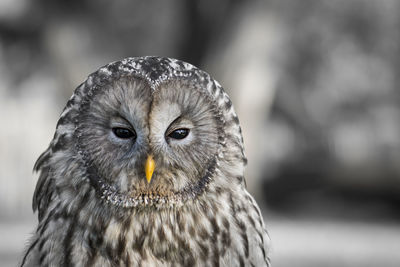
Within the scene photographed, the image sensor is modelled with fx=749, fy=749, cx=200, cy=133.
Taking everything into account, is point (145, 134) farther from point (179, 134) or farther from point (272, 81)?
point (272, 81)

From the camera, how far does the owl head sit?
2.28 m

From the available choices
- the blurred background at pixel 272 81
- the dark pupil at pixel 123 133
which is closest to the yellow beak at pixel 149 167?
the dark pupil at pixel 123 133

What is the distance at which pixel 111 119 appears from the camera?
231 centimetres

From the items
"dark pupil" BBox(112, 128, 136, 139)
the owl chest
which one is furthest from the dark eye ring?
the owl chest

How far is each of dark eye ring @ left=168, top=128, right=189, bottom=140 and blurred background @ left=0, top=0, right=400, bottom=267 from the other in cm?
683

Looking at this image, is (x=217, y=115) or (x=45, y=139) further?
(x=45, y=139)

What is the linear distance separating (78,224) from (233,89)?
7.52 meters

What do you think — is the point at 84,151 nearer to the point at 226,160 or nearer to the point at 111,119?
the point at 111,119

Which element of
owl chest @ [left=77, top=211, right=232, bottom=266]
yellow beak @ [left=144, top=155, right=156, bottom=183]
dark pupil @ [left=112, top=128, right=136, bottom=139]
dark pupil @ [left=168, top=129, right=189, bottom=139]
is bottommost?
owl chest @ [left=77, top=211, right=232, bottom=266]

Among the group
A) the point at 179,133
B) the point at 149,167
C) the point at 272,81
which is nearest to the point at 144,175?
the point at 149,167

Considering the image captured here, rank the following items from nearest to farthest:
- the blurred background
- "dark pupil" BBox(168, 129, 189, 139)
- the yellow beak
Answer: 1. the yellow beak
2. "dark pupil" BBox(168, 129, 189, 139)
3. the blurred background

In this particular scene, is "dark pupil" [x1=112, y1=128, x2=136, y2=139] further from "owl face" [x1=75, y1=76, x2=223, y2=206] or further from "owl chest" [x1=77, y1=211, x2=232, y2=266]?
"owl chest" [x1=77, y1=211, x2=232, y2=266]

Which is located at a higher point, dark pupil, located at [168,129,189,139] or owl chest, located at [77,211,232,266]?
dark pupil, located at [168,129,189,139]

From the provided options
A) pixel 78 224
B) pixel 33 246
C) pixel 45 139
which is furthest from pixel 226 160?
pixel 45 139
